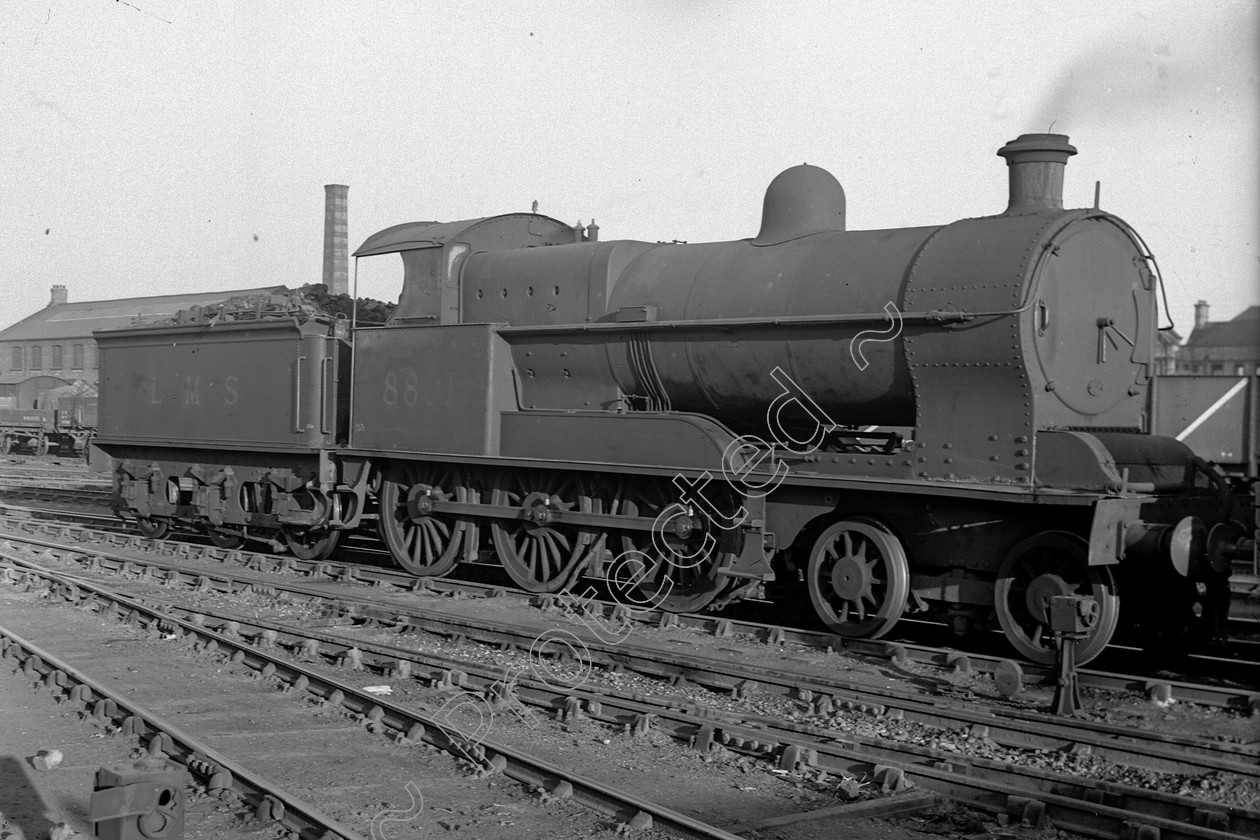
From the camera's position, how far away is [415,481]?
12008 millimetres

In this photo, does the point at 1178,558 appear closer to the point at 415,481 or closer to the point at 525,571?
the point at 525,571

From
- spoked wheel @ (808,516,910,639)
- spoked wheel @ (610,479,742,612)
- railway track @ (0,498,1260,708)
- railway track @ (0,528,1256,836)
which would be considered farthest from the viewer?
spoked wheel @ (610,479,742,612)

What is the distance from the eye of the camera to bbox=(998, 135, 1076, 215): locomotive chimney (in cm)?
841

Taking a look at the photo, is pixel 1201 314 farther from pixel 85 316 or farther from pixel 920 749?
pixel 85 316

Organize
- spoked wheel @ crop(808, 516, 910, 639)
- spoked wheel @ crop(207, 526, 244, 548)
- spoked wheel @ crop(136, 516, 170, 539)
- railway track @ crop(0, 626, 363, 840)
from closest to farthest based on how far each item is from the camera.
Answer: railway track @ crop(0, 626, 363, 840) → spoked wheel @ crop(808, 516, 910, 639) → spoked wheel @ crop(207, 526, 244, 548) → spoked wheel @ crop(136, 516, 170, 539)

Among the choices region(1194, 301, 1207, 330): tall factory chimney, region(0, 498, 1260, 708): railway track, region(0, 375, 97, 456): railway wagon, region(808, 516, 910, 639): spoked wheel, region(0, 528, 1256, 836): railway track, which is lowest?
region(0, 528, 1256, 836): railway track

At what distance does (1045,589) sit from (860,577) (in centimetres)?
137

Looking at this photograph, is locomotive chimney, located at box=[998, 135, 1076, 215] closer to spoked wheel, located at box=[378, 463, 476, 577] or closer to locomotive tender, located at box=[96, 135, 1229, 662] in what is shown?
locomotive tender, located at box=[96, 135, 1229, 662]

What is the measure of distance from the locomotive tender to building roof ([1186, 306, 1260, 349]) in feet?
3.15

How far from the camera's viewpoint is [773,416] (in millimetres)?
9789

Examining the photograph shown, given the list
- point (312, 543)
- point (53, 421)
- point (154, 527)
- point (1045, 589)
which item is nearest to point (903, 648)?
point (1045, 589)

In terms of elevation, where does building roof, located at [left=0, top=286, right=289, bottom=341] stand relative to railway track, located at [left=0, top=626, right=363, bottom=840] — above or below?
above

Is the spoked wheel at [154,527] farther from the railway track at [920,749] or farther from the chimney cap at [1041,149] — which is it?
the chimney cap at [1041,149]

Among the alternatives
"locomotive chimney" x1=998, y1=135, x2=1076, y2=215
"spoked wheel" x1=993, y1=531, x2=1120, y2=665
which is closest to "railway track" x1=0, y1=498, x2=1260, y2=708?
"spoked wheel" x1=993, y1=531, x2=1120, y2=665
